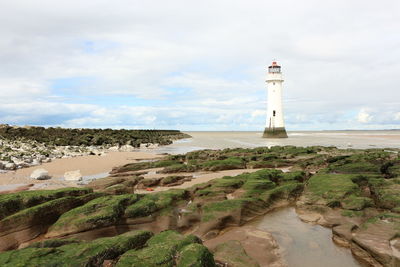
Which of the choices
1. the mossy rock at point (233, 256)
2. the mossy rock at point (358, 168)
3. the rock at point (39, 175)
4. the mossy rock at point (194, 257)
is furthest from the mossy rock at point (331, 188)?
the rock at point (39, 175)

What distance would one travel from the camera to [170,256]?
4.46m

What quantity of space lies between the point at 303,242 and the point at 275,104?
135 ft

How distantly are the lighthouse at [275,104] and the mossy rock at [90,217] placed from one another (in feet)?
136

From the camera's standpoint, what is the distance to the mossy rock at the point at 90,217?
6297mm

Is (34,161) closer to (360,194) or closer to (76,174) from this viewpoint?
(76,174)

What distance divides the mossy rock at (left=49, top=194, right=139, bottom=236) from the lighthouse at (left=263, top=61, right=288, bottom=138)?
41594 millimetres

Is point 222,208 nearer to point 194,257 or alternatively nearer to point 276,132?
point 194,257

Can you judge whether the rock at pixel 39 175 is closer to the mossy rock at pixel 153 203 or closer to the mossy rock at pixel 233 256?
the mossy rock at pixel 153 203

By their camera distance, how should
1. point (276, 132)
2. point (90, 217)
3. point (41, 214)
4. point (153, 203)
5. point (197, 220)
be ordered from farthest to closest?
point (276, 132), point (153, 203), point (197, 220), point (41, 214), point (90, 217)

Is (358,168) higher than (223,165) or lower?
higher

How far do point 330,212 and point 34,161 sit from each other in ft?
53.6

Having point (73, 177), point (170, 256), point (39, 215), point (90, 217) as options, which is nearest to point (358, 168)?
point (170, 256)

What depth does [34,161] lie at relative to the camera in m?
17.2

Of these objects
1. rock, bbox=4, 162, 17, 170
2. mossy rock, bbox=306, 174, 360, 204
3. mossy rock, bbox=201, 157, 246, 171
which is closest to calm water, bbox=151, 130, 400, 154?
mossy rock, bbox=201, 157, 246, 171
